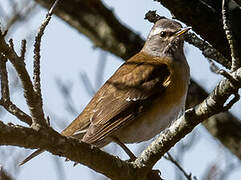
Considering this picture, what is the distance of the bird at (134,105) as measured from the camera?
5980 mm

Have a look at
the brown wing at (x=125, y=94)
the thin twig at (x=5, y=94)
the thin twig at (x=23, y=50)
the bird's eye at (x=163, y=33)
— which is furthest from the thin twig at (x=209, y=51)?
the thin twig at (x=23, y=50)

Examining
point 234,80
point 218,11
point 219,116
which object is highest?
point 218,11

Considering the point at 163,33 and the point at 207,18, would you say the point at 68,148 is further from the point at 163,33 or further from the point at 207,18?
the point at 163,33

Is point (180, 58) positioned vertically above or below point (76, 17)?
below

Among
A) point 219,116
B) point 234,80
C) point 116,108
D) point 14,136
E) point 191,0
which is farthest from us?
point 219,116

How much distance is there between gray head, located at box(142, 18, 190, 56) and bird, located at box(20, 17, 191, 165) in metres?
0.14

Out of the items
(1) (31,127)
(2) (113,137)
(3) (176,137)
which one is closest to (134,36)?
(2) (113,137)

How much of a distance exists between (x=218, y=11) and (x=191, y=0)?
0.33m

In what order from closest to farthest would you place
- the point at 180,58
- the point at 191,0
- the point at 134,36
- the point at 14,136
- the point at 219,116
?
the point at 14,136 < the point at 191,0 < the point at 180,58 < the point at 219,116 < the point at 134,36

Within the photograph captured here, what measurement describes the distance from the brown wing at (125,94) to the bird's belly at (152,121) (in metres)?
0.11

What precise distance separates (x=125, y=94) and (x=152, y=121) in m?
0.49

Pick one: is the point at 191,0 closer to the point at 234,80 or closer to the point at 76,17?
the point at 234,80

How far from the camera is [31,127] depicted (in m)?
3.66

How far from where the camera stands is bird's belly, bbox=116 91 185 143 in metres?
6.13
